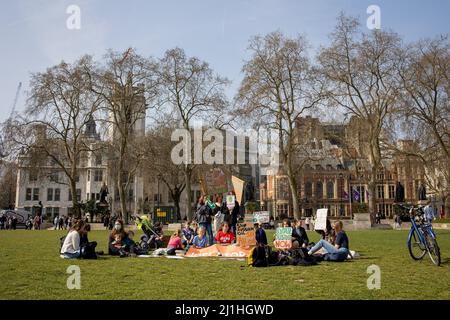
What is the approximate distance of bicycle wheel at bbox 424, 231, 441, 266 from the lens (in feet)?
38.9

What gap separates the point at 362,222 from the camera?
44.6 metres

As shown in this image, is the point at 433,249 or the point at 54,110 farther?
the point at 54,110

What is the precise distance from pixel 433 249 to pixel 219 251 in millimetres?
7028

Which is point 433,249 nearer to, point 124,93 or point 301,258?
point 301,258

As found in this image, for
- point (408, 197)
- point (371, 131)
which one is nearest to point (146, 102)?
point (371, 131)

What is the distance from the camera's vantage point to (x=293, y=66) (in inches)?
1704

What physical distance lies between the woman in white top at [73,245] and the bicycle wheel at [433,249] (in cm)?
1053

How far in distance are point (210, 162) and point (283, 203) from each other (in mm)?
51382

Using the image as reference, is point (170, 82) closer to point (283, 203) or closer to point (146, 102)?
point (146, 102)

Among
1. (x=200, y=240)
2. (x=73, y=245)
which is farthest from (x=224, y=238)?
(x=73, y=245)

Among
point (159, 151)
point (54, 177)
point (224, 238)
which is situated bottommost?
point (224, 238)

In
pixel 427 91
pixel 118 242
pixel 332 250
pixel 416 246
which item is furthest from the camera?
pixel 427 91

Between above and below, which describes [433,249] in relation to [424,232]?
below

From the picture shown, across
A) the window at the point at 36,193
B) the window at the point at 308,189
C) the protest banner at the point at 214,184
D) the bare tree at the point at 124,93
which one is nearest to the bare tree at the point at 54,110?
the bare tree at the point at 124,93
